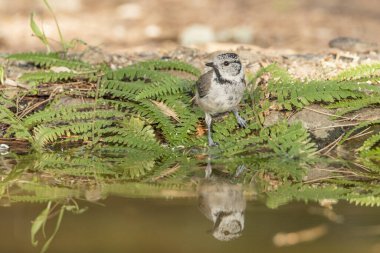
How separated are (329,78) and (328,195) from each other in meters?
2.48

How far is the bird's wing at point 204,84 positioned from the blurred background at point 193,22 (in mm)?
3145

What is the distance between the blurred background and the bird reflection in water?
15.0 feet

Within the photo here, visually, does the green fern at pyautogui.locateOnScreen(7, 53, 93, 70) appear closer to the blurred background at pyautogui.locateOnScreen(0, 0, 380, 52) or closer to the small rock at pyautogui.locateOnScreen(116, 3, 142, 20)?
the blurred background at pyautogui.locateOnScreen(0, 0, 380, 52)

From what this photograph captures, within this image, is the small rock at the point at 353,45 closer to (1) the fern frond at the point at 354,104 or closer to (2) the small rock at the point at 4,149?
(1) the fern frond at the point at 354,104

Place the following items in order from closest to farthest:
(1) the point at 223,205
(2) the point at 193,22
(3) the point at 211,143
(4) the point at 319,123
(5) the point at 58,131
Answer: (1) the point at 223,205 → (3) the point at 211,143 → (5) the point at 58,131 → (4) the point at 319,123 → (2) the point at 193,22

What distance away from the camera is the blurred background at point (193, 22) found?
11.2 m

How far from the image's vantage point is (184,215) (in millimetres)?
4902

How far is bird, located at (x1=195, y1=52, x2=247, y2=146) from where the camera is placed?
22.6 ft

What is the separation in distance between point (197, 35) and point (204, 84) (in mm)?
4399

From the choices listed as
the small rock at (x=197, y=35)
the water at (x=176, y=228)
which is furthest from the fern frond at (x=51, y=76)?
the small rock at (x=197, y=35)

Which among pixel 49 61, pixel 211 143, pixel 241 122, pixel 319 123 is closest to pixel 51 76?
pixel 49 61

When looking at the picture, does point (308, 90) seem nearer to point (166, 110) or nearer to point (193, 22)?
point (166, 110)

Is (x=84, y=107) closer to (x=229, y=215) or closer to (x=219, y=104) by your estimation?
(x=219, y=104)

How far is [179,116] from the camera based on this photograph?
23.3 ft
